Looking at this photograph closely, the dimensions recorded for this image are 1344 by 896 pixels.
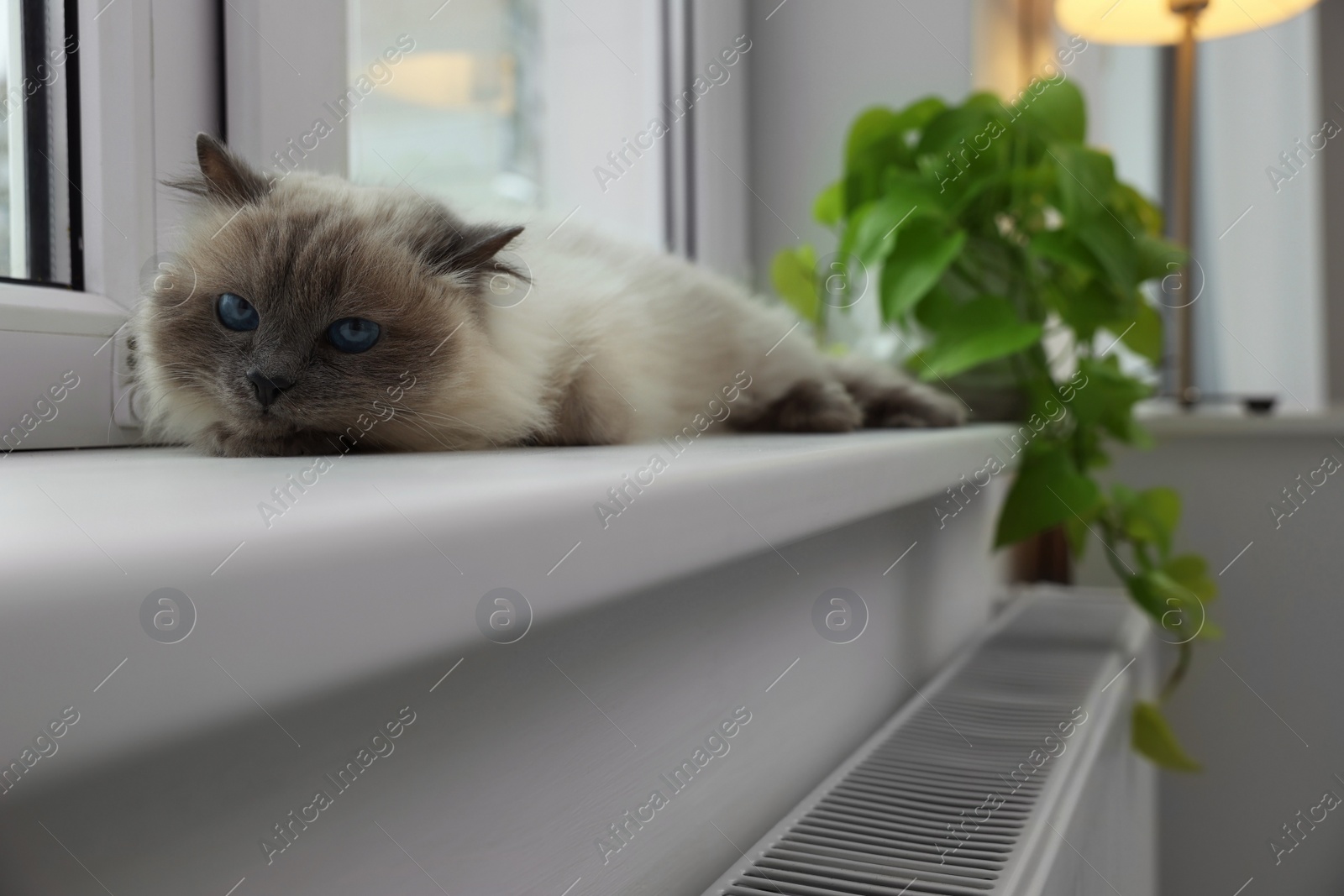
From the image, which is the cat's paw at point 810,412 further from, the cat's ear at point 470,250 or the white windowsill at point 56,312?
the white windowsill at point 56,312

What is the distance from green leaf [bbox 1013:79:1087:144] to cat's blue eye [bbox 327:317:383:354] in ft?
3.42

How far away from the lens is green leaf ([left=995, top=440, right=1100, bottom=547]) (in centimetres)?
129

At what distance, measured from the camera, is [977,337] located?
1.25 meters

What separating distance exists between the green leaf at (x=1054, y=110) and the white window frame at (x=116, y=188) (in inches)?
41.2

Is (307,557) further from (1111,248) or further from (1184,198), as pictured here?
(1184,198)

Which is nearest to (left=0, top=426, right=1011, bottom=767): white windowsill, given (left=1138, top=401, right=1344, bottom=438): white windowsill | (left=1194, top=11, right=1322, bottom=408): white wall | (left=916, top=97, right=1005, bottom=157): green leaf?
(left=916, top=97, right=1005, bottom=157): green leaf

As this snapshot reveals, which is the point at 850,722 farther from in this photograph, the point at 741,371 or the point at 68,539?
the point at 68,539

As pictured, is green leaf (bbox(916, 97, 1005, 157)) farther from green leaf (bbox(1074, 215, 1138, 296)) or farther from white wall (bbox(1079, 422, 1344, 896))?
white wall (bbox(1079, 422, 1344, 896))

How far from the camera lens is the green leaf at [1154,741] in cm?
135

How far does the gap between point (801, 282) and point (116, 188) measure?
1077 mm

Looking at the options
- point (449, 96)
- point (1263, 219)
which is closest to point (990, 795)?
point (449, 96)

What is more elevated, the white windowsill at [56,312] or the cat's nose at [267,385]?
the white windowsill at [56,312]

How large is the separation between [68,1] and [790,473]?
0.70 metres

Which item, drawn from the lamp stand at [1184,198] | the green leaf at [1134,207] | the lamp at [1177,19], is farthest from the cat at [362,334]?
the lamp stand at [1184,198]
